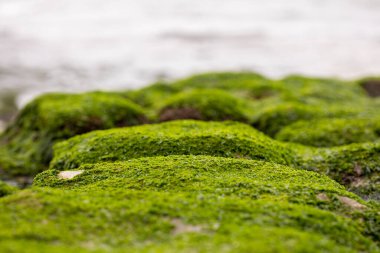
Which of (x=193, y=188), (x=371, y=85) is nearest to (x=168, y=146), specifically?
(x=193, y=188)

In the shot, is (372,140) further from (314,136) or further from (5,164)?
(5,164)

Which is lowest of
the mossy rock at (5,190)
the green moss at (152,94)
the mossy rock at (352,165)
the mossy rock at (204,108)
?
the mossy rock at (352,165)

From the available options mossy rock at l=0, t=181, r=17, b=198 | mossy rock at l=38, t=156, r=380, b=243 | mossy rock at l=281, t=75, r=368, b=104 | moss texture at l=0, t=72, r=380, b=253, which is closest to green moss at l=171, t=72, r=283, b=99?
mossy rock at l=281, t=75, r=368, b=104

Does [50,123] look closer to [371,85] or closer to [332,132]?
[332,132]

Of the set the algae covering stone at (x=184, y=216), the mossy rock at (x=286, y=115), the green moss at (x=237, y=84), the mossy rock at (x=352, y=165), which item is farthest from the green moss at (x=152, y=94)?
the algae covering stone at (x=184, y=216)

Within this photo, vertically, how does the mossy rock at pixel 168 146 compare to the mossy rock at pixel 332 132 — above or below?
above

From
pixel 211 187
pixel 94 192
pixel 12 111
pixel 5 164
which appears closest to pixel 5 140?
pixel 5 164

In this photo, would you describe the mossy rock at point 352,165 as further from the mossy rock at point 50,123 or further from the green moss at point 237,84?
the green moss at point 237,84

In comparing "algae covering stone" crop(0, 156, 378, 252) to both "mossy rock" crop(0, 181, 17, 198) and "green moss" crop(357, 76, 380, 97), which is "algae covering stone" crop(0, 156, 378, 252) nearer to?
"mossy rock" crop(0, 181, 17, 198)
